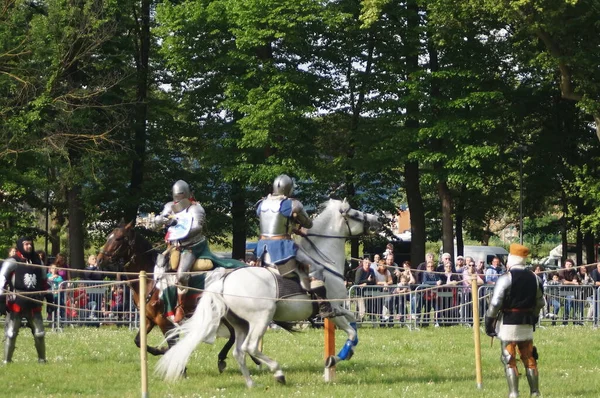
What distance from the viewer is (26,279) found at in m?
15.6

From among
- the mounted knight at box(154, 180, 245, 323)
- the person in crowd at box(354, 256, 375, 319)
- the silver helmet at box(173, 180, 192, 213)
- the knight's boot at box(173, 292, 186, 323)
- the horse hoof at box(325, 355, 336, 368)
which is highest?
the silver helmet at box(173, 180, 192, 213)

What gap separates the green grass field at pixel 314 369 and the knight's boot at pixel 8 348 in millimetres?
274

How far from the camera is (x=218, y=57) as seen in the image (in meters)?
36.8

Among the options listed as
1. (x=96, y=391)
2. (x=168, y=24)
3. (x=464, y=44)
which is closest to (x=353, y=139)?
(x=464, y=44)

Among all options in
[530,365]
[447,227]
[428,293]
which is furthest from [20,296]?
[447,227]

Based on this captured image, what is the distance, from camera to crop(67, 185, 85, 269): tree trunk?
34.7 metres

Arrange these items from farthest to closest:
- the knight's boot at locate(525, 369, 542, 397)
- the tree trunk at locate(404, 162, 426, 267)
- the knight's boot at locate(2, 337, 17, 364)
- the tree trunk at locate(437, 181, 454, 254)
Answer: the tree trunk at locate(404, 162, 426, 267) → the tree trunk at locate(437, 181, 454, 254) → the knight's boot at locate(2, 337, 17, 364) → the knight's boot at locate(525, 369, 542, 397)

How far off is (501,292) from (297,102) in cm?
2452

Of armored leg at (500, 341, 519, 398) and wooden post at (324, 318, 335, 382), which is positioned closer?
armored leg at (500, 341, 519, 398)

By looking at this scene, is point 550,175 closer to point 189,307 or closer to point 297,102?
point 297,102

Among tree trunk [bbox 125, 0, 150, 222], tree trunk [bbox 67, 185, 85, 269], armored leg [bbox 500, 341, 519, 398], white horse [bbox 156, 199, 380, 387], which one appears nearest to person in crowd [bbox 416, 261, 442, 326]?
white horse [bbox 156, 199, 380, 387]

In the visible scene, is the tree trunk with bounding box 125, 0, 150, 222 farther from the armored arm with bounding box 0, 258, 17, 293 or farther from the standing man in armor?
the standing man in armor

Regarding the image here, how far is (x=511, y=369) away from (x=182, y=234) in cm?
481

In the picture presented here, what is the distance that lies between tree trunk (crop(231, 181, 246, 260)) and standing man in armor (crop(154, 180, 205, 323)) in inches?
933
